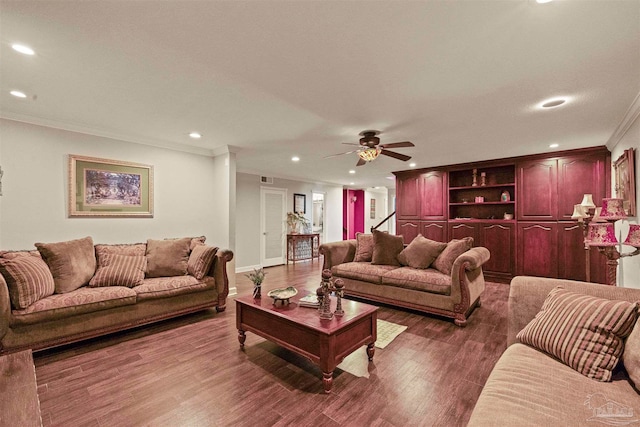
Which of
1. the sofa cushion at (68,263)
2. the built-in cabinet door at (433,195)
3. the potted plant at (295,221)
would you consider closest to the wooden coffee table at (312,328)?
the sofa cushion at (68,263)

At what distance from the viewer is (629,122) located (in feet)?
10.3

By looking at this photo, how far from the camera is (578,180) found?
15.5ft

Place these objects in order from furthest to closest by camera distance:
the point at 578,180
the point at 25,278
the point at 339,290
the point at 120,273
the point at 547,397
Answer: the point at 578,180, the point at 120,273, the point at 25,278, the point at 339,290, the point at 547,397

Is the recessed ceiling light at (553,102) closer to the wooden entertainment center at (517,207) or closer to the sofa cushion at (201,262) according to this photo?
the wooden entertainment center at (517,207)

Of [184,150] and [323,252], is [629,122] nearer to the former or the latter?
[323,252]

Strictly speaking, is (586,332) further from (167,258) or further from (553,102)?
(167,258)

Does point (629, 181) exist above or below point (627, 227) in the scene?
above

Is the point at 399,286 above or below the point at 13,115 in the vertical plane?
below

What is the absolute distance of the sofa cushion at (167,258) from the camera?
357cm

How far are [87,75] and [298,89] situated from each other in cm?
169

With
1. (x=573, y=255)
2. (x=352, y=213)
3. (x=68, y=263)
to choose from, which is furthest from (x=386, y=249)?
(x=352, y=213)

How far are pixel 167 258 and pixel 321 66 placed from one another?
3.01 m

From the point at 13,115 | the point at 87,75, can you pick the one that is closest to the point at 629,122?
the point at 87,75

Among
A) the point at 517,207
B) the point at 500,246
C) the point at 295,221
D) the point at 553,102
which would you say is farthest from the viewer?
the point at 295,221
